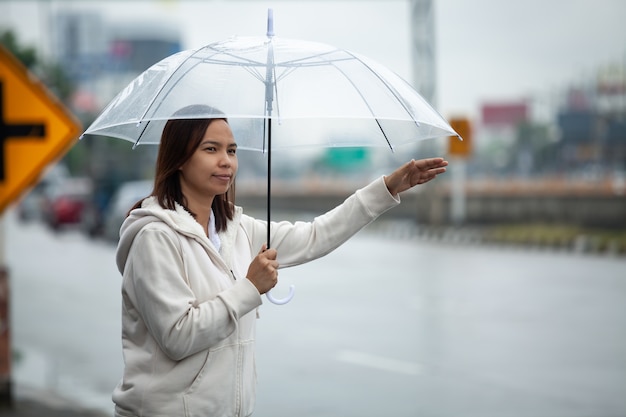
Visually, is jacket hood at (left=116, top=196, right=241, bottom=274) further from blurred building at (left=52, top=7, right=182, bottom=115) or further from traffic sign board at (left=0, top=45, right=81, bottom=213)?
blurred building at (left=52, top=7, right=182, bottom=115)

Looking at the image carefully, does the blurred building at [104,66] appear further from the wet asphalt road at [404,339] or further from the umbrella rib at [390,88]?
the umbrella rib at [390,88]

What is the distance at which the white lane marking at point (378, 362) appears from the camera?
8.86 m

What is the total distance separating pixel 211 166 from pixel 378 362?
642 cm

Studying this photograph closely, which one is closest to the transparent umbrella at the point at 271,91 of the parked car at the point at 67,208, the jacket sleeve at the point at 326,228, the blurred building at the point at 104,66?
the jacket sleeve at the point at 326,228

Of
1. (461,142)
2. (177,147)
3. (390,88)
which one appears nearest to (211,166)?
(177,147)

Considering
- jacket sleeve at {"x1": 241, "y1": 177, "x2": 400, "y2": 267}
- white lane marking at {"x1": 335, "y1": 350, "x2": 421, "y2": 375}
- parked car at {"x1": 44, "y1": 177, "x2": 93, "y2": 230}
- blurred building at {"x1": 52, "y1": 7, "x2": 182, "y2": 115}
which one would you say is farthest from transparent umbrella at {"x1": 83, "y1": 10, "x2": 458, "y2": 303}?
blurred building at {"x1": 52, "y1": 7, "x2": 182, "y2": 115}

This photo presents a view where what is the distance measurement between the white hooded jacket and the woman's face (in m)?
0.10

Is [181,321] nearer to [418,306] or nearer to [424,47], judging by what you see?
[418,306]

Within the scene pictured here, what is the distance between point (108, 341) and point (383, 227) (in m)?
21.2

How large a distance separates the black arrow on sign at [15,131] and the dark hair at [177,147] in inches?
135

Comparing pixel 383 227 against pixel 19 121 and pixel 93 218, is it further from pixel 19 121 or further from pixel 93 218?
pixel 19 121

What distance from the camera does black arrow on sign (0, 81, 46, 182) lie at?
6250 millimetres

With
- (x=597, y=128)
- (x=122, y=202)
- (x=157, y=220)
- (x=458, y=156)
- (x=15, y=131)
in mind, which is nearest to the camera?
(x=157, y=220)

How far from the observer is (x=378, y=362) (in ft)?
30.2
